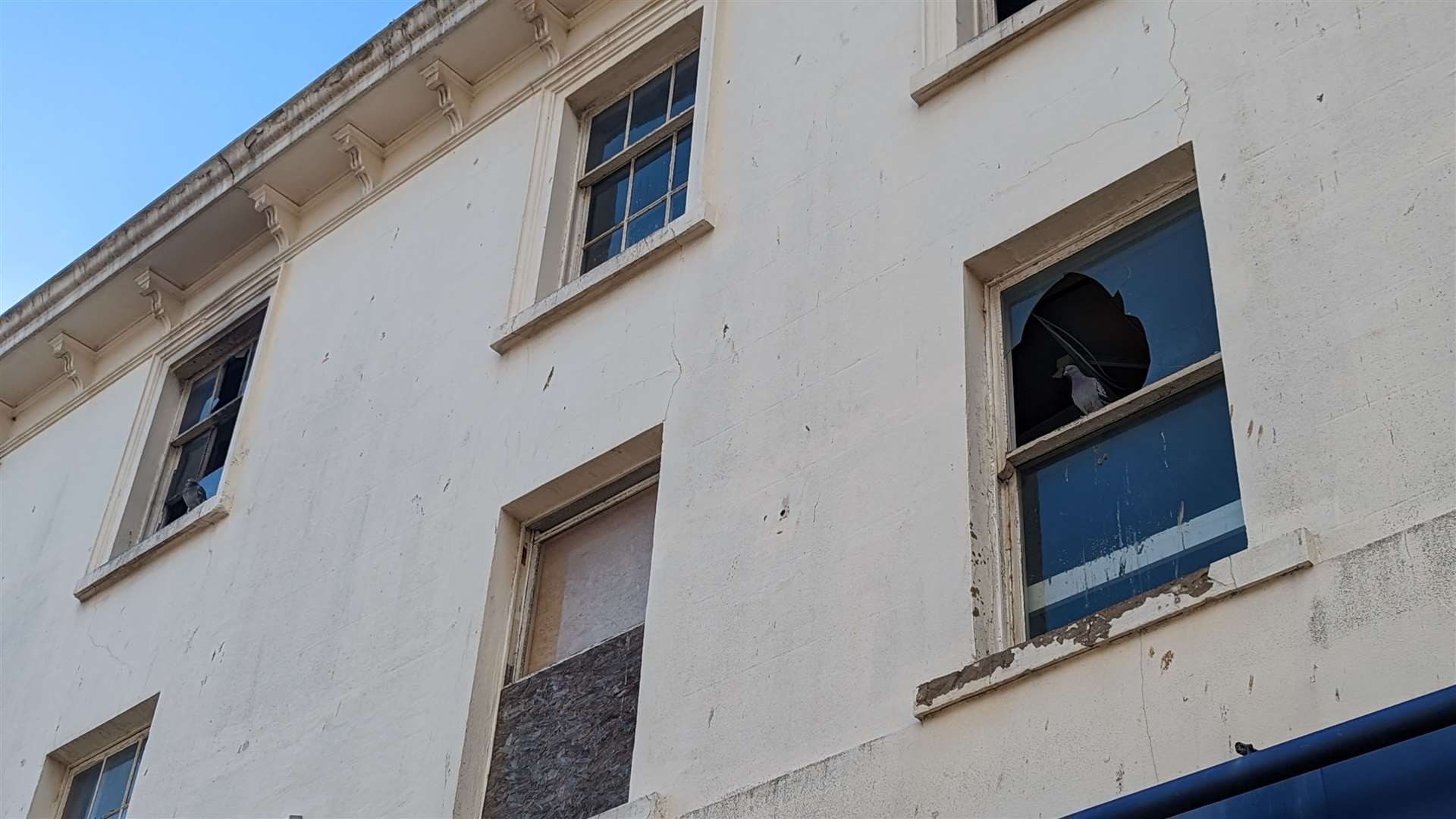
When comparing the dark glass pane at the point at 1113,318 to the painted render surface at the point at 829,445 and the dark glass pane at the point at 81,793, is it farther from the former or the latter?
the dark glass pane at the point at 81,793

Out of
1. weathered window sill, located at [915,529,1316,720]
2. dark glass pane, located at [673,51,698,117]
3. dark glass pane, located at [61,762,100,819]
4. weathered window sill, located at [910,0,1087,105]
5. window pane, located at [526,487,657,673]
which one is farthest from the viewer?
dark glass pane, located at [61,762,100,819]

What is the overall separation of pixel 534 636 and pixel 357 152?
202 inches

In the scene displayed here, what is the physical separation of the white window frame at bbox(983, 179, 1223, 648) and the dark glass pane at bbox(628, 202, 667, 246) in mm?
3153

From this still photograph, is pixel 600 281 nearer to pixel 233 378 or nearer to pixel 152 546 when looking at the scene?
pixel 152 546

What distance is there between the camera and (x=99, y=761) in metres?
12.7

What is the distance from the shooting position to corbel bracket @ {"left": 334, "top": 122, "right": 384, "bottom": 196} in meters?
13.8

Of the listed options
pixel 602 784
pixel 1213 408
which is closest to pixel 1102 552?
pixel 1213 408

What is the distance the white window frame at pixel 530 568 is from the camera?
9.99 m

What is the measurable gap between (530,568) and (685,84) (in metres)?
3.53

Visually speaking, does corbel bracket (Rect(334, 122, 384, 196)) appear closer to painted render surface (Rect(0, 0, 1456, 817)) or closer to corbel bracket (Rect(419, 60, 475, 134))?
painted render surface (Rect(0, 0, 1456, 817))

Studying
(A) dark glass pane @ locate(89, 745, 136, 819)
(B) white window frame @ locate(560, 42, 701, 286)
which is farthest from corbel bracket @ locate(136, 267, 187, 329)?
(B) white window frame @ locate(560, 42, 701, 286)

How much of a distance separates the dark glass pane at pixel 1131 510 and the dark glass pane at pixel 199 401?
27.8 feet

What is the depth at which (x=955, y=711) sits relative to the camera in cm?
734

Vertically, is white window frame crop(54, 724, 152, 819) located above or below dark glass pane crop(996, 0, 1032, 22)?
below
